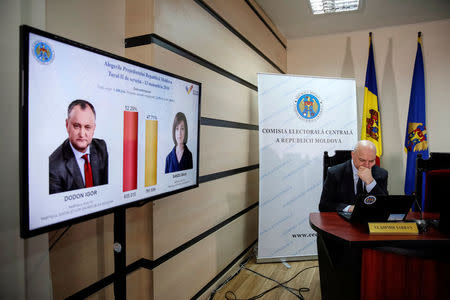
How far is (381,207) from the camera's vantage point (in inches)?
Result: 59.3

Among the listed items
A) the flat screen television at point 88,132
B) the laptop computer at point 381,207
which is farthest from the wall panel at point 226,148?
the laptop computer at point 381,207

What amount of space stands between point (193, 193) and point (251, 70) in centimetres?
165

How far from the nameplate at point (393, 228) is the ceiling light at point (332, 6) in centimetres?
268

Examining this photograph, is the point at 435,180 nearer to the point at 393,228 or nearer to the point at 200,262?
the point at 393,228

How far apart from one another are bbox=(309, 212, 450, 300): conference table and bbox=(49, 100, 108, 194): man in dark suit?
1.18 metres

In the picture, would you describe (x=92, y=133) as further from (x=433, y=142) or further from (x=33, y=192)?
(x=433, y=142)

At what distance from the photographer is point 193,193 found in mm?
2105

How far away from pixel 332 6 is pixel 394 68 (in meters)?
1.31

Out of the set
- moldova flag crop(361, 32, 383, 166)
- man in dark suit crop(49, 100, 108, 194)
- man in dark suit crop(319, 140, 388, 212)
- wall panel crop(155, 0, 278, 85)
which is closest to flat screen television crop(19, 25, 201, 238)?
man in dark suit crop(49, 100, 108, 194)

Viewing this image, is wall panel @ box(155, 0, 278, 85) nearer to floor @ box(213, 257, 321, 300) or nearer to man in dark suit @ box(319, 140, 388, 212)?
man in dark suit @ box(319, 140, 388, 212)

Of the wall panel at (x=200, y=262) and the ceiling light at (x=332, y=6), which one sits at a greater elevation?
the ceiling light at (x=332, y=6)

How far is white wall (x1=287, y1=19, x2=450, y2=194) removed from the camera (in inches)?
145

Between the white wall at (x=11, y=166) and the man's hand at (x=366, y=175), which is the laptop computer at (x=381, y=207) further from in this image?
the white wall at (x=11, y=166)

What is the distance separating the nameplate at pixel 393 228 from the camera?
1457mm
